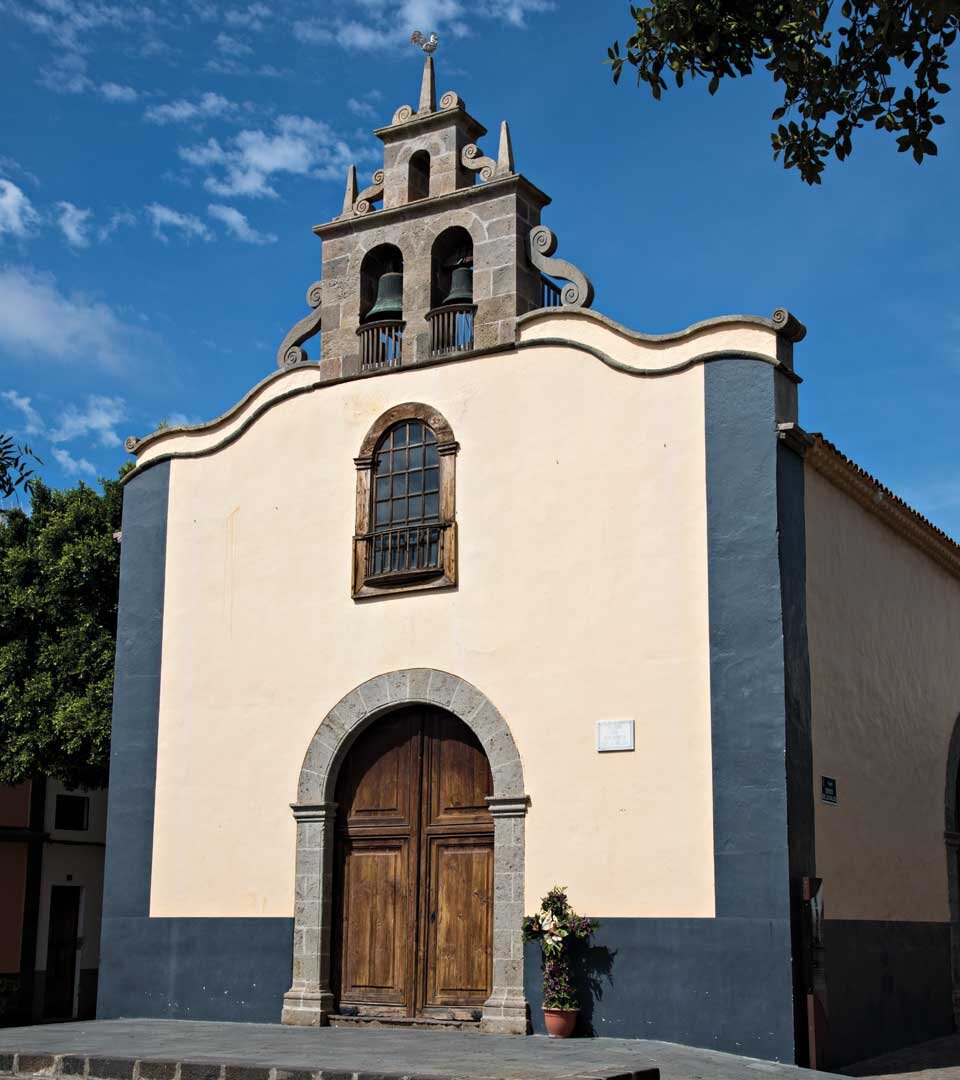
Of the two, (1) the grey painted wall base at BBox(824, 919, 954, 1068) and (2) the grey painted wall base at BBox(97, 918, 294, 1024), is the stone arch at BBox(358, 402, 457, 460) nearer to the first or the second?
(2) the grey painted wall base at BBox(97, 918, 294, 1024)

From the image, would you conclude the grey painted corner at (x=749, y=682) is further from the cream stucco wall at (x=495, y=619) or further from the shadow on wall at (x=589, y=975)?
the shadow on wall at (x=589, y=975)

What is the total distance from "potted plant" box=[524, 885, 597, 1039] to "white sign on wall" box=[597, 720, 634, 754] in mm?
1316

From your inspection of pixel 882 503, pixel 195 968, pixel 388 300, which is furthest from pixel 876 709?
pixel 195 968

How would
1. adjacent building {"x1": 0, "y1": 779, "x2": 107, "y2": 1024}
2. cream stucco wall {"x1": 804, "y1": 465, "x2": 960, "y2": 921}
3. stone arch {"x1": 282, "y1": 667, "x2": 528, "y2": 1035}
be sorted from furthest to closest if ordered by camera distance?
adjacent building {"x1": 0, "y1": 779, "x2": 107, "y2": 1024} → cream stucco wall {"x1": 804, "y1": 465, "x2": 960, "y2": 921} → stone arch {"x1": 282, "y1": 667, "x2": 528, "y2": 1035}

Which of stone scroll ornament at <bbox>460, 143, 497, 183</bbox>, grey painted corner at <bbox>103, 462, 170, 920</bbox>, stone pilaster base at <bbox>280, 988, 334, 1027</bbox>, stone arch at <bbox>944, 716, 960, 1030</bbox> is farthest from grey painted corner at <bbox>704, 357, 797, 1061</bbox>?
grey painted corner at <bbox>103, 462, 170, 920</bbox>

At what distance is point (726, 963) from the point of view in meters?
11.7

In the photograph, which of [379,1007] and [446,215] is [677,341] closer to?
[446,215]

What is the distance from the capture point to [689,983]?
1181 centimetres

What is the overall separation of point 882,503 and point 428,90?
20.7ft

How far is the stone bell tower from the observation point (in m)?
14.3

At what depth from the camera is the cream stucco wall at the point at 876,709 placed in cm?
1303

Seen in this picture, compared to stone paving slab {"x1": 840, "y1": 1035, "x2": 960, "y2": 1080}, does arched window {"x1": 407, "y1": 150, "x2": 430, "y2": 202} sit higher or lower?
higher

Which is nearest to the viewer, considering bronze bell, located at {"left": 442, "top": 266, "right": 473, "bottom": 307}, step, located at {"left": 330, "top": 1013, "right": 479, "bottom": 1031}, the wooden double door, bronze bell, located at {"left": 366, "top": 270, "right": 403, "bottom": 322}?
step, located at {"left": 330, "top": 1013, "right": 479, "bottom": 1031}

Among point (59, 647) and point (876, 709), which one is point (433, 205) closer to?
point (876, 709)
